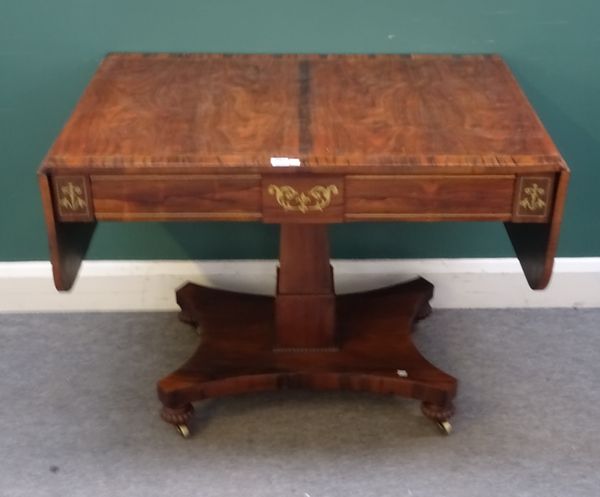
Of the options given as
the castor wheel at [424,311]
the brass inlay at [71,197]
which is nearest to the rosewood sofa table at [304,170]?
the brass inlay at [71,197]

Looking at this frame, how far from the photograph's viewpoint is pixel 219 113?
1421 millimetres

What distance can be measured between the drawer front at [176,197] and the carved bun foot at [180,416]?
0.49 meters

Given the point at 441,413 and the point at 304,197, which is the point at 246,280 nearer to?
the point at 441,413

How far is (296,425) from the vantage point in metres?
1.70

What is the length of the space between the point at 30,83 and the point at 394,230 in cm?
85

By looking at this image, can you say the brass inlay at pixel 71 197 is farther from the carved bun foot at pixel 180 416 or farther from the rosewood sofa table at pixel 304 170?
the carved bun foot at pixel 180 416

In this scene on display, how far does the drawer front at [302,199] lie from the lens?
1289 millimetres

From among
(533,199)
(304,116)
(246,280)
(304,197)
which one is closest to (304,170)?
(304,197)

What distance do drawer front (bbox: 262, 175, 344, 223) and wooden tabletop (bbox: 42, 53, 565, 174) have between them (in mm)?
31

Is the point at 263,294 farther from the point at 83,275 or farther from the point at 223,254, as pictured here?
the point at 83,275

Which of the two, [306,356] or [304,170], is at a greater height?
[304,170]

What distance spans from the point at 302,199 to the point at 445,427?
2.08ft

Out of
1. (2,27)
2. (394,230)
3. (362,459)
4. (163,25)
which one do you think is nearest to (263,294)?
(394,230)

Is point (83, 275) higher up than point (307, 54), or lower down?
lower down
